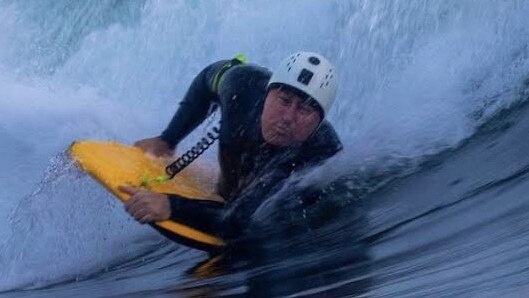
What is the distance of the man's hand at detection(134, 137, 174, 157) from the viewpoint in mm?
5855

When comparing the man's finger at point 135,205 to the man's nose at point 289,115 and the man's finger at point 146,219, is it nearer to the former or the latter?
the man's finger at point 146,219

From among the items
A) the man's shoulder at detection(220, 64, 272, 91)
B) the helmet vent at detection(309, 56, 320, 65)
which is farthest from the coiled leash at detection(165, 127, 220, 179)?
the helmet vent at detection(309, 56, 320, 65)

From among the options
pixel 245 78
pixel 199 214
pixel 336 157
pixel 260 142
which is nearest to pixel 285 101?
pixel 260 142

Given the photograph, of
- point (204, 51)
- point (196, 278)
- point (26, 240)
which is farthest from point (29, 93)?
point (196, 278)

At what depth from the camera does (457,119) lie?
234 inches

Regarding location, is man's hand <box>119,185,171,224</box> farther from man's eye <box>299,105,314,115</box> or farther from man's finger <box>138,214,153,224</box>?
man's eye <box>299,105,314,115</box>

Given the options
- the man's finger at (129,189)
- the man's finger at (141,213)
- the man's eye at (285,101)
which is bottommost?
the man's finger at (141,213)

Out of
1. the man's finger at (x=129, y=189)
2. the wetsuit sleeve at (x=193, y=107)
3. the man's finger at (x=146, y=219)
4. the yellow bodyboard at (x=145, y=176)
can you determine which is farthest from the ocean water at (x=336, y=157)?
the wetsuit sleeve at (x=193, y=107)

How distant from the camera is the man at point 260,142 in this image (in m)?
5.00

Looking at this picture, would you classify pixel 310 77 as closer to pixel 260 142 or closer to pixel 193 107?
pixel 260 142

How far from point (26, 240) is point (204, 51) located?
3.40 meters

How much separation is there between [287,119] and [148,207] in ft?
2.50

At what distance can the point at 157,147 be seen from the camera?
5879 millimetres

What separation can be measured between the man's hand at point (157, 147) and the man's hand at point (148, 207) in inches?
36.4
